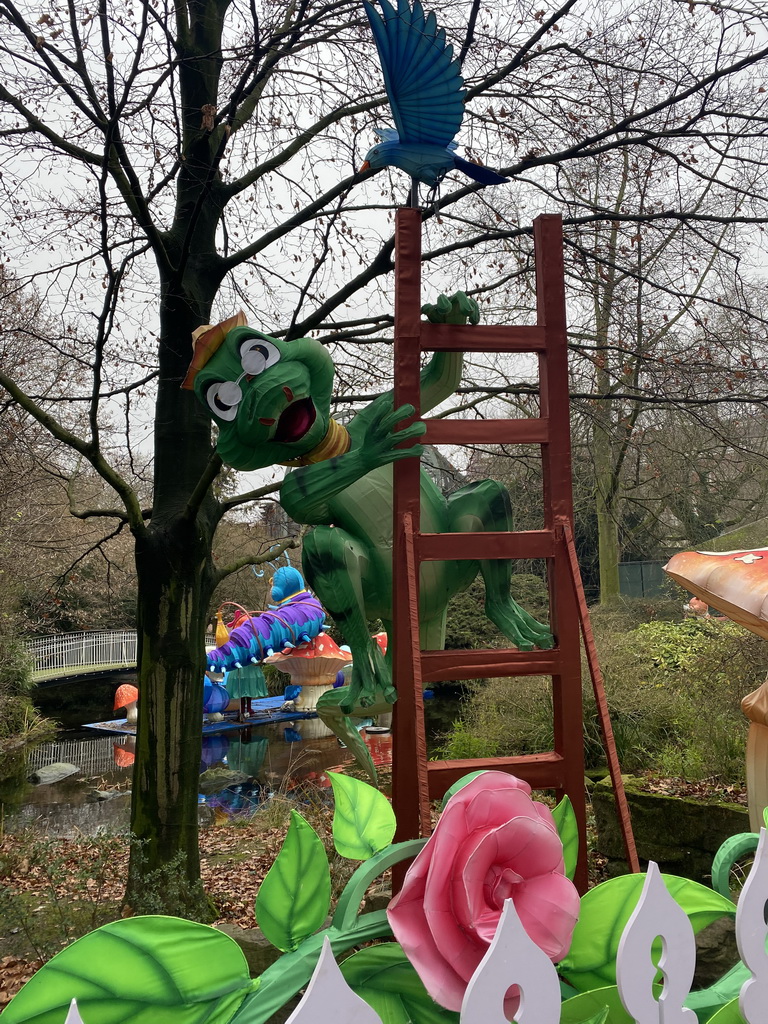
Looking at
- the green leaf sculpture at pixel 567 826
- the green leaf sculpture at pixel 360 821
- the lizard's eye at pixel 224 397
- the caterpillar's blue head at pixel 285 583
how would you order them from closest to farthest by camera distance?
the green leaf sculpture at pixel 360 821, the green leaf sculpture at pixel 567 826, the lizard's eye at pixel 224 397, the caterpillar's blue head at pixel 285 583

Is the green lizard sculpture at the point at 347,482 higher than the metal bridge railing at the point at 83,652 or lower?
higher

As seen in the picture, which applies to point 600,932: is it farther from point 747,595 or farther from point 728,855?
point 747,595

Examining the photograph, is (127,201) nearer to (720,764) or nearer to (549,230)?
(549,230)

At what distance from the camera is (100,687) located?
727 inches

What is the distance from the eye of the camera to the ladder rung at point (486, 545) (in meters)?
2.38

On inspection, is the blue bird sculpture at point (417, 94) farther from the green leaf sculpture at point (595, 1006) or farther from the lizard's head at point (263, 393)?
the green leaf sculpture at point (595, 1006)

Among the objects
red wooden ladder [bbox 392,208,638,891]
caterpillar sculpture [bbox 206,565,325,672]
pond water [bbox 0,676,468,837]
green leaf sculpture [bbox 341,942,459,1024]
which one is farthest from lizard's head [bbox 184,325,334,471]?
caterpillar sculpture [bbox 206,565,325,672]

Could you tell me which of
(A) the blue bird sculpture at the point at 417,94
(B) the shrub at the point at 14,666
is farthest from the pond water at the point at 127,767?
(A) the blue bird sculpture at the point at 417,94

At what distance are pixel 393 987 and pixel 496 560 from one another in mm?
1555

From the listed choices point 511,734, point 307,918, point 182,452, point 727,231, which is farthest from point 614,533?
point 307,918

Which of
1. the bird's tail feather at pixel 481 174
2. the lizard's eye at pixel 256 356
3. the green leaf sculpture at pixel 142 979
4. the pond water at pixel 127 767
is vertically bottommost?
the pond water at pixel 127 767

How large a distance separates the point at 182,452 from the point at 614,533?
10.1m

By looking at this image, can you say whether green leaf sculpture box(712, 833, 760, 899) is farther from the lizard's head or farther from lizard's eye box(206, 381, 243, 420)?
lizard's eye box(206, 381, 243, 420)

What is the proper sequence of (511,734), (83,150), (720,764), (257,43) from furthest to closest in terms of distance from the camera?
(511,734) < (720,764) < (83,150) < (257,43)
